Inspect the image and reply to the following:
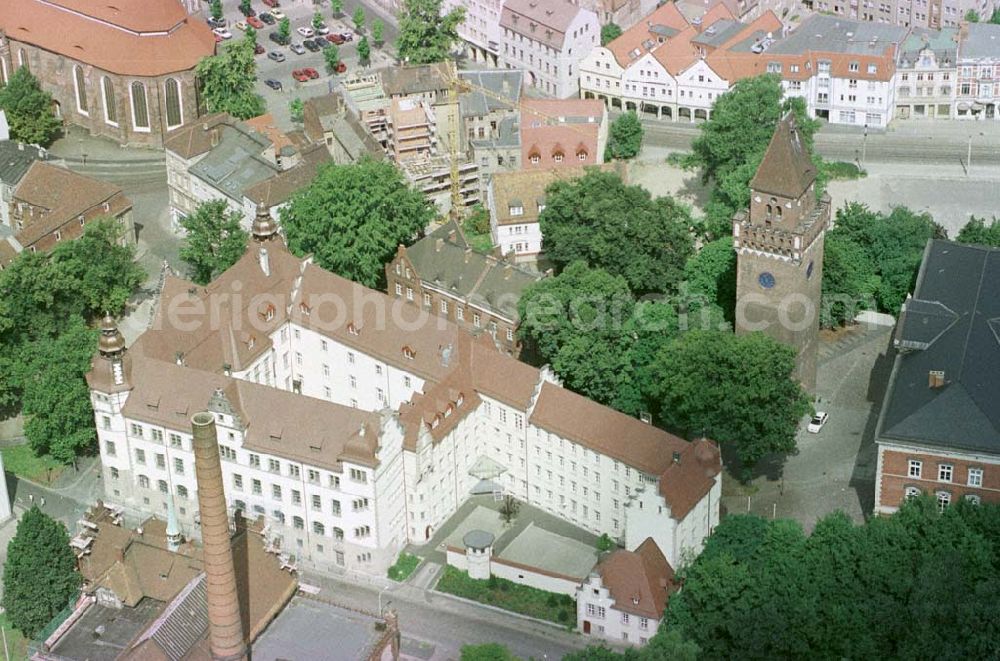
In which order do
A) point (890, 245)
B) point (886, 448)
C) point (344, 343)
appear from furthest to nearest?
point (890, 245), point (344, 343), point (886, 448)

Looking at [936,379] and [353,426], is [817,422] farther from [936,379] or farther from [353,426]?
[353,426]

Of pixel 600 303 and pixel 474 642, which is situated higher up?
pixel 600 303

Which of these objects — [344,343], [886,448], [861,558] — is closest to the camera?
[861,558]

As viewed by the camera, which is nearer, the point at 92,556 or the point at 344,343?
the point at 92,556

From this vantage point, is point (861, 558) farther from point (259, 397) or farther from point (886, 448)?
point (259, 397)

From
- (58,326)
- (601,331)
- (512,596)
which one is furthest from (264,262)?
(512,596)

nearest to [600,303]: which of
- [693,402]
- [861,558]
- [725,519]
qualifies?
[693,402]

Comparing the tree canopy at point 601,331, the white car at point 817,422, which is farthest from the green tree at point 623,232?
the white car at point 817,422
